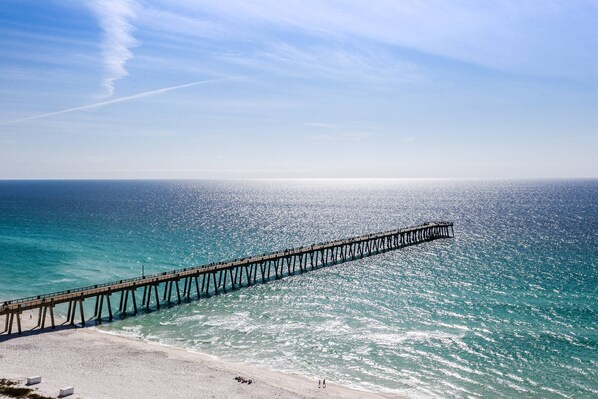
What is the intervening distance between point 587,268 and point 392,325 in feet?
144

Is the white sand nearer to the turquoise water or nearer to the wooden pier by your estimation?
the turquoise water

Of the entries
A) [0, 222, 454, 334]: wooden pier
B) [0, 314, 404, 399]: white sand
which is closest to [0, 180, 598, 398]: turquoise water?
[0, 314, 404, 399]: white sand

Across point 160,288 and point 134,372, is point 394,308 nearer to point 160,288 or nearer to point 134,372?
point 134,372

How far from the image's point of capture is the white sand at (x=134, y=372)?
32750 millimetres

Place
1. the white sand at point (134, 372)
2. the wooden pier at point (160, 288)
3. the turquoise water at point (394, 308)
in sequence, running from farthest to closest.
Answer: the wooden pier at point (160, 288) → the turquoise water at point (394, 308) → the white sand at point (134, 372)

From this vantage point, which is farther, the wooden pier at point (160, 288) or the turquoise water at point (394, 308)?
the wooden pier at point (160, 288)

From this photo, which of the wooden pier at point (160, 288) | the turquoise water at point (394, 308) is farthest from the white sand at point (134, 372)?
the wooden pier at point (160, 288)

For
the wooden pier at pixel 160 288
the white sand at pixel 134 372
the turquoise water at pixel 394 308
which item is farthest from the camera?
the wooden pier at pixel 160 288

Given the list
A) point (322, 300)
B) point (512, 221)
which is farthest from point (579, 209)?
point (322, 300)

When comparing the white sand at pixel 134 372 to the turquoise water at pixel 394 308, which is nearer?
the white sand at pixel 134 372

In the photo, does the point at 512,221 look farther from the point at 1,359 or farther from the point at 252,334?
the point at 1,359

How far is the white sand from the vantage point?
107 feet

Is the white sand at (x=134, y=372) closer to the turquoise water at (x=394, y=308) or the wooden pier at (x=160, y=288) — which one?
the turquoise water at (x=394, y=308)

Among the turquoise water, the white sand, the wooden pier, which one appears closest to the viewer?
the white sand
